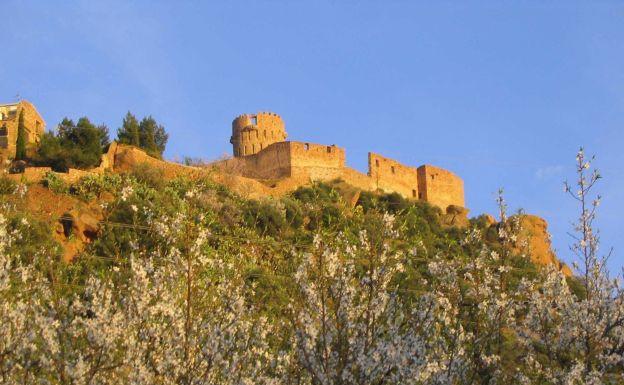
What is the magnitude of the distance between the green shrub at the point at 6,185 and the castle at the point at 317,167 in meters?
17.0

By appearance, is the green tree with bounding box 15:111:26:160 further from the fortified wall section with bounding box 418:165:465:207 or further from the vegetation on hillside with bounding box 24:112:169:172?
the fortified wall section with bounding box 418:165:465:207

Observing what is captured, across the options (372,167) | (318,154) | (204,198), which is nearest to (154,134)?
(318,154)

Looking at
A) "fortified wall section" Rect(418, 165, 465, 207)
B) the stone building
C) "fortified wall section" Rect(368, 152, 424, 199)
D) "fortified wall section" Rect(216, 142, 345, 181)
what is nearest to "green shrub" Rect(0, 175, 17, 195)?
the stone building

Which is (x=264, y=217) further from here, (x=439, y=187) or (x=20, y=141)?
(x=439, y=187)

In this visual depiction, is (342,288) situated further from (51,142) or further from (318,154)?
(318,154)

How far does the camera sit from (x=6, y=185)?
3119 centimetres

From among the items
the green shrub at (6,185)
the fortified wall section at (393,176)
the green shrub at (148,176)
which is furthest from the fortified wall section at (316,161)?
the green shrub at (6,185)

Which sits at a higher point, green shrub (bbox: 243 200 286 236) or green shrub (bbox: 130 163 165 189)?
green shrub (bbox: 130 163 165 189)

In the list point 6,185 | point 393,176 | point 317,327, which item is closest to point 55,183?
point 6,185

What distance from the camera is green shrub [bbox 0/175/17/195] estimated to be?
30545 mm

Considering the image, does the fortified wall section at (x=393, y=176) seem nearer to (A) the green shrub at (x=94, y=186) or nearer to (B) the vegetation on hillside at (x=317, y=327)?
(A) the green shrub at (x=94, y=186)

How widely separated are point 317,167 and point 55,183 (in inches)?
716

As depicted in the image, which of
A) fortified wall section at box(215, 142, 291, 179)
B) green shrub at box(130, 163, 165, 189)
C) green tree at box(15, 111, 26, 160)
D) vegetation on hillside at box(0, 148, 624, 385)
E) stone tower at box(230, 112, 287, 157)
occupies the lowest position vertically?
vegetation on hillside at box(0, 148, 624, 385)

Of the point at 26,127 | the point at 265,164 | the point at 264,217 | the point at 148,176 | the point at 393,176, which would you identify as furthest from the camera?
the point at 393,176
